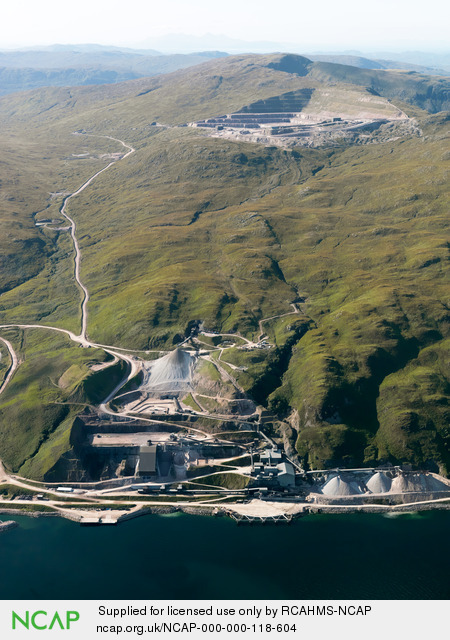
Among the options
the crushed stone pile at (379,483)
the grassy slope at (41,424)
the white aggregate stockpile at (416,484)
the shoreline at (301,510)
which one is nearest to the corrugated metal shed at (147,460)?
the shoreline at (301,510)

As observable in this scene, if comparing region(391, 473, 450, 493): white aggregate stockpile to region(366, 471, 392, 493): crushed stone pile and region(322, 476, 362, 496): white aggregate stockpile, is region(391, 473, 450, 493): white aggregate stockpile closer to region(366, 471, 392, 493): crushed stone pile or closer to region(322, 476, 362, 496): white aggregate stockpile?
region(366, 471, 392, 493): crushed stone pile

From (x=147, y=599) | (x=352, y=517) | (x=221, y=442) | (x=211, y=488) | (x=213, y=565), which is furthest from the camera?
(x=221, y=442)

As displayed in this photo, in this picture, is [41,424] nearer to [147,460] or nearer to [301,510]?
[147,460]

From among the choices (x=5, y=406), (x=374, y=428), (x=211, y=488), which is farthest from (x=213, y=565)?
(x=5, y=406)

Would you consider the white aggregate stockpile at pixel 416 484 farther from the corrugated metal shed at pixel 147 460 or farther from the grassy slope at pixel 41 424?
the grassy slope at pixel 41 424

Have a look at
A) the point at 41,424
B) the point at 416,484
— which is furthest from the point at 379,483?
the point at 41,424

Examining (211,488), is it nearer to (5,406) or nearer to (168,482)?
(168,482)

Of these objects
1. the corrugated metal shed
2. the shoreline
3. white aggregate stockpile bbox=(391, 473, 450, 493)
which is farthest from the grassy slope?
white aggregate stockpile bbox=(391, 473, 450, 493)
